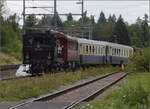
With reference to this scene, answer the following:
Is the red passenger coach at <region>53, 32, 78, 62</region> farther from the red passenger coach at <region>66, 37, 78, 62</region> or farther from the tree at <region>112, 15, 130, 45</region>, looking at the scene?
the tree at <region>112, 15, 130, 45</region>

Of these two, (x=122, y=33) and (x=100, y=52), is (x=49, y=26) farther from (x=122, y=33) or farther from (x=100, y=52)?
(x=122, y=33)

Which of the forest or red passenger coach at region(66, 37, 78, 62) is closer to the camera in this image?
red passenger coach at region(66, 37, 78, 62)

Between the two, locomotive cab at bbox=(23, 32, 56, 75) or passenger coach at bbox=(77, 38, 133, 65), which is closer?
locomotive cab at bbox=(23, 32, 56, 75)

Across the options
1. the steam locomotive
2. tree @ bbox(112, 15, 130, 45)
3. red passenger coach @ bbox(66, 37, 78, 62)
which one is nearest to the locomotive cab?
the steam locomotive

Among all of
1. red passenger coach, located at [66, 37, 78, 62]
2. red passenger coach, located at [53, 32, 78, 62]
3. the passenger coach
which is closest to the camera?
red passenger coach, located at [53, 32, 78, 62]

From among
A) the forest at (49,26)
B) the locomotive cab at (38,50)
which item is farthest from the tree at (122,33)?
the locomotive cab at (38,50)

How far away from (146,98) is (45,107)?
2.95 metres

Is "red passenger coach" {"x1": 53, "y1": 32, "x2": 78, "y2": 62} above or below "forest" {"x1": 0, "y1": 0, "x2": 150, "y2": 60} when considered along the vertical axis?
below

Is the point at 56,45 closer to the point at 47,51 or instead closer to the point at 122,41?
the point at 47,51

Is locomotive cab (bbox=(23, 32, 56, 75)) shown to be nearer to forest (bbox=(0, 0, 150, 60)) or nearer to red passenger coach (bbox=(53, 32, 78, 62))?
red passenger coach (bbox=(53, 32, 78, 62))

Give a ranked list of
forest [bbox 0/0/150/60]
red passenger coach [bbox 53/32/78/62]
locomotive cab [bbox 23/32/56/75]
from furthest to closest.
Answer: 1. forest [bbox 0/0/150/60]
2. red passenger coach [bbox 53/32/78/62]
3. locomotive cab [bbox 23/32/56/75]

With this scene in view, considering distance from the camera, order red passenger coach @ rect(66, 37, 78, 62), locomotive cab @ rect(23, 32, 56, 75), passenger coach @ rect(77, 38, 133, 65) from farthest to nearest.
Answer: passenger coach @ rect(77, 38, 133, 65) → red passenger coach @ rect(66, 37, 78, 62) → locomotive cab @ rect(23, 32, 56, 75)

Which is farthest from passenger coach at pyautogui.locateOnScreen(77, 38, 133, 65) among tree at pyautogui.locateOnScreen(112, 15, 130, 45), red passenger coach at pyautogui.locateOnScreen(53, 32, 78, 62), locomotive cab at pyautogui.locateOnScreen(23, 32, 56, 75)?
tree at pyautogui.locateOnScreen(112, 15, 130, 45)

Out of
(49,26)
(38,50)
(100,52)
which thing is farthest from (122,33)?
(38,50)
